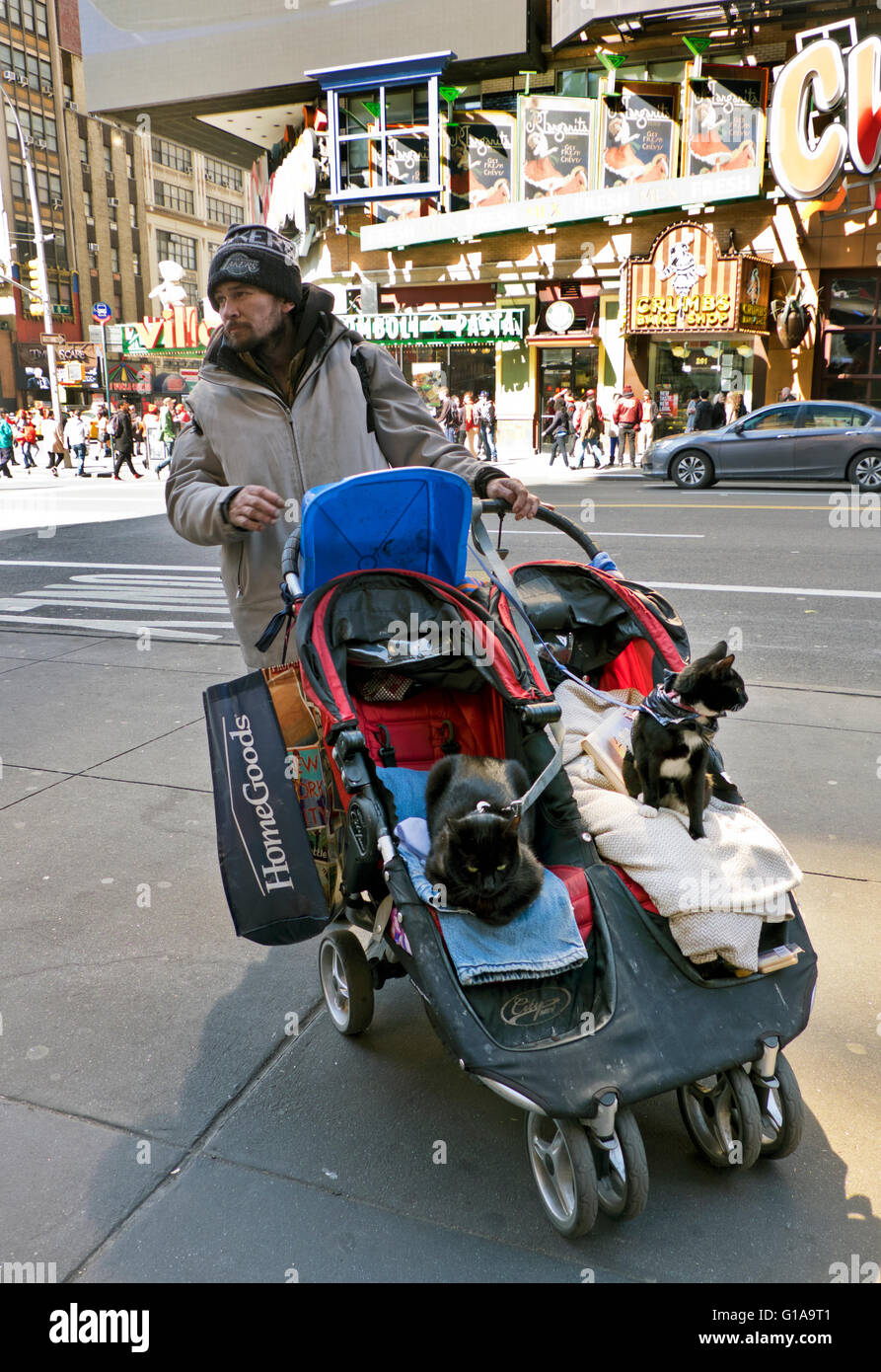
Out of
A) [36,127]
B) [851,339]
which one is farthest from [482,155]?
[36,127]

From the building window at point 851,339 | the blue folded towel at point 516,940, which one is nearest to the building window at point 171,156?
the building window at point 851,339

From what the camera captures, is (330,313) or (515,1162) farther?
(330,313)

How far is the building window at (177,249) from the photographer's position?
7750cm

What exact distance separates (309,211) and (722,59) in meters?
13.2

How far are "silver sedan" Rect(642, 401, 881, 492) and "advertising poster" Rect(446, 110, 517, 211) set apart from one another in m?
14.6

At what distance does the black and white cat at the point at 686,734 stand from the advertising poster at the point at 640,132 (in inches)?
1099

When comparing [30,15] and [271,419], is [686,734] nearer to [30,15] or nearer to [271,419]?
[271,419]

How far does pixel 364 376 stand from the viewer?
131 inches

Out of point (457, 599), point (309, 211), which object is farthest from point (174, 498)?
point (309, 211)

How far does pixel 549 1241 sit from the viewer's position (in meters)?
2.21

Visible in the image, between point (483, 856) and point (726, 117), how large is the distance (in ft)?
93.9

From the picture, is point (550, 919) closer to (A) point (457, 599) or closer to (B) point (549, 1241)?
(B) point (549, 1241)

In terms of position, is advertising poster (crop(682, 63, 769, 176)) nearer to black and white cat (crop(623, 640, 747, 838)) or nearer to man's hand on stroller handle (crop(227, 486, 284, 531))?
man's hand on stroller handle (crop(227, 486, 284, 531))

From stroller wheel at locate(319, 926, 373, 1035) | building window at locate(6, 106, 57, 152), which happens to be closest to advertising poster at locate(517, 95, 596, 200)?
stroller wheel at locate(319, 926, 373, 1035)
